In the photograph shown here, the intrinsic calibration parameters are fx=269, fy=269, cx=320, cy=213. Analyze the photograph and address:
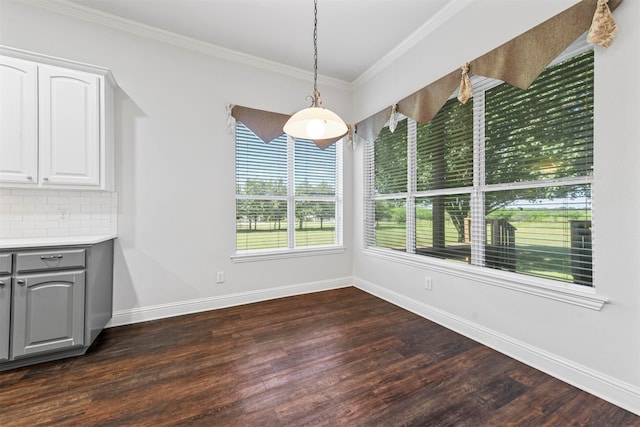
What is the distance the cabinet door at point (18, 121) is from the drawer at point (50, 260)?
0.66 meters

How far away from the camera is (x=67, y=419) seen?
4.93ft

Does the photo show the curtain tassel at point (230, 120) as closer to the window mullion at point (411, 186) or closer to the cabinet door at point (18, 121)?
the cabinet door at point (18, 121)

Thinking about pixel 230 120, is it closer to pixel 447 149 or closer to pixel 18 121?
pixel 18 121

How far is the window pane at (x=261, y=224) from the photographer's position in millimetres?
3396

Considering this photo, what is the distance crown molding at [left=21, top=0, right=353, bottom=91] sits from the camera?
98.0 inches

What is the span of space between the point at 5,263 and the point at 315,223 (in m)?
2.95

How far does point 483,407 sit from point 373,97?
343cm

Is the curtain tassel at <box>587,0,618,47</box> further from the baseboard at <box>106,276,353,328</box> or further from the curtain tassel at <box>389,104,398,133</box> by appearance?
the baseboard at <box>106,276,353,328</box>

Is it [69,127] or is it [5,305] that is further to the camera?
[69,127]

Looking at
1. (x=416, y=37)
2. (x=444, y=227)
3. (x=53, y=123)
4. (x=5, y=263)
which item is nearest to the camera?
(x=5, y=263)

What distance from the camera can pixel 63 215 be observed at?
8.21 ft

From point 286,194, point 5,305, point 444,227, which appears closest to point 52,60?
point 5,305

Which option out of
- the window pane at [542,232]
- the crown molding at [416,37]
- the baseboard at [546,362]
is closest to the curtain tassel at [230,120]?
the crown molding at [416,37]

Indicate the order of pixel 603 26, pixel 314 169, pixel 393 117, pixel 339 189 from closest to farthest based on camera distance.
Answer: pixel 603 26, pixel 393 117, pixel 314 169, pixel 339 189
